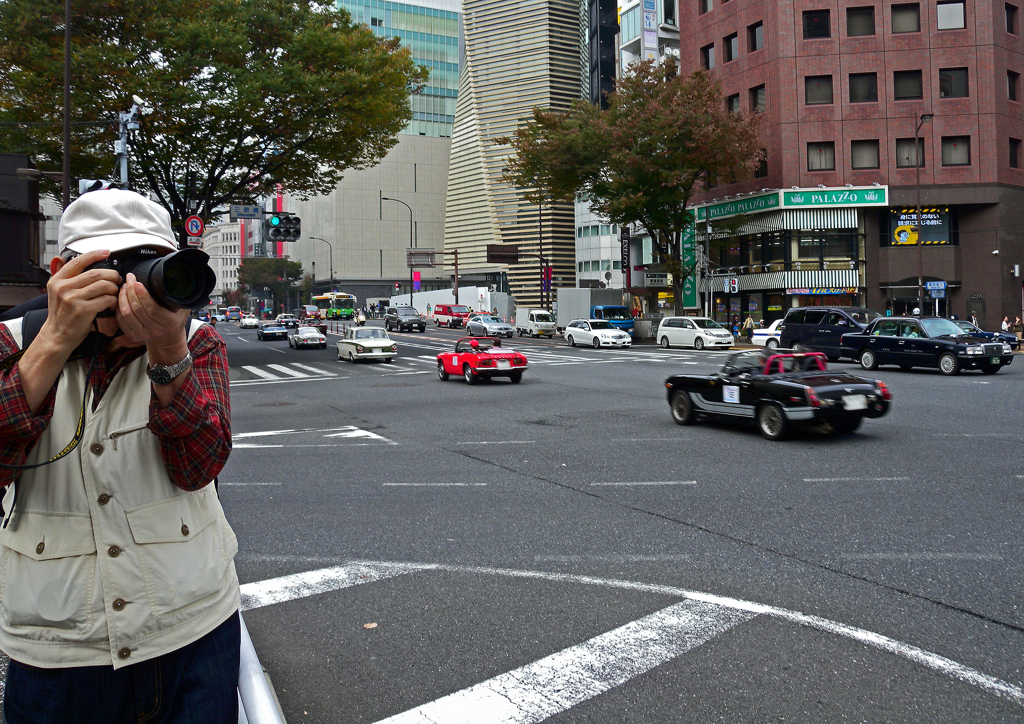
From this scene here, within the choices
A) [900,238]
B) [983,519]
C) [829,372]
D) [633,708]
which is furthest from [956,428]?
[900,238]

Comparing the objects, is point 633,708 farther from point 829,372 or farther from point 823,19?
point 823,19

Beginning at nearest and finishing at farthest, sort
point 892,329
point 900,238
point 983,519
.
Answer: point 983,519 → point 892,329 → point 900,238

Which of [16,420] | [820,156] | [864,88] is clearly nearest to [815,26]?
[864,88]

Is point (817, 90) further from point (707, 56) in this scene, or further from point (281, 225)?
point (281, 225)

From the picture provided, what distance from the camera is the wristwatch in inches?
81.6

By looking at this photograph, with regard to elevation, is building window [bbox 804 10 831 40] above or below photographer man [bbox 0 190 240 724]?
above

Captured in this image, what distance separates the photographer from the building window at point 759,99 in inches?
1841

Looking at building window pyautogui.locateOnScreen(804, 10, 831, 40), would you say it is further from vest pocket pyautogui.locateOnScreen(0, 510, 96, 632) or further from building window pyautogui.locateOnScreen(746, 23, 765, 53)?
vest pocket pyautogui.locateOnScreen(0, 510, 96, 632)

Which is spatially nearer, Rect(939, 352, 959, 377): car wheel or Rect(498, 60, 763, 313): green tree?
Rect(939, 352, 959, 377): car wheel

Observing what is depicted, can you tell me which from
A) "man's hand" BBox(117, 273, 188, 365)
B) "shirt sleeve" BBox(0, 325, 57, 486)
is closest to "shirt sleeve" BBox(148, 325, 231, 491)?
"man's hand" BBox(117, 273, 188, 365)

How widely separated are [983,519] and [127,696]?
23.0 feet

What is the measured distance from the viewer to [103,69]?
84.4 ft

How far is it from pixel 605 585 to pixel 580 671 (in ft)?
4.41

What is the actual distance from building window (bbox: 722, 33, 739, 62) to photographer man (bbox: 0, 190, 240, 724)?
5223 cm
